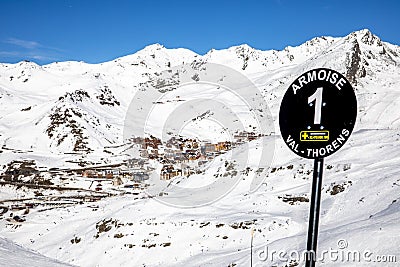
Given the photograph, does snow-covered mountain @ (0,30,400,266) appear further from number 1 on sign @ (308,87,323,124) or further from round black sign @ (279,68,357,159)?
number 1 on sign @ (308,87,323,124)

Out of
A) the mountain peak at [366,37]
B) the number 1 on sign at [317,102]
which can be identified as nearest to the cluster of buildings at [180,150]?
the number 1 on sign at [317,102]

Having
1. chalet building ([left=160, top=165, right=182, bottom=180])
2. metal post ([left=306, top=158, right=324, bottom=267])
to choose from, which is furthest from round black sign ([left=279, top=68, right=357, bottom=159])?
chalet building ([left=160, top=165, right=182, bottom=180])

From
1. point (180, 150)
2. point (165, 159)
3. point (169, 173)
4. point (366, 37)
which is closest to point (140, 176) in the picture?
point (165, 159)

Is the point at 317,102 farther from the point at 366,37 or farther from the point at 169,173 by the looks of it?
the point at 366,37

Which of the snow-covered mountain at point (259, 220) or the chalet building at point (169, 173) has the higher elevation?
the chalet building at point (169, 173)

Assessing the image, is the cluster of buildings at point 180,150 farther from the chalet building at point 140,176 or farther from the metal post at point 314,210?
the metal post at point 314,210

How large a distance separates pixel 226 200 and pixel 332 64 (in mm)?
80110

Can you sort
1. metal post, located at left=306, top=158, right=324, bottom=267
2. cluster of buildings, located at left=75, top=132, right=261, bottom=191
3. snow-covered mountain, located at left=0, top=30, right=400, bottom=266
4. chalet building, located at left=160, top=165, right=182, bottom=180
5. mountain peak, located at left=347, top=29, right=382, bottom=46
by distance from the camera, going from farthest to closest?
1. mountain peak, located at left=347, top=29, right=382, bottom=46
2. cluster of buildings, located at left=75, top=132, right=261, bottom=191
3. chalet building, located at left=160, top=165, right=182, bottom=180
4. snow-covered mountain, located at left=0, top=30, right=400, bottom=266
5. metal post, located at left=306, top=158, right=324, bottom=267

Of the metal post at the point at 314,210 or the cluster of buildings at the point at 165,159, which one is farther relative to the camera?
the cluster of buildings at the point at 165,159

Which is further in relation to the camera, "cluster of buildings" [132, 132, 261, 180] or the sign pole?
"cluster of buildings" [132, 132, 261, 180]

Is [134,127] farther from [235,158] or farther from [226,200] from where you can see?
[226,200]

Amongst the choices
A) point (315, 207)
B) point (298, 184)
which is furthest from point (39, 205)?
point (315, 207)

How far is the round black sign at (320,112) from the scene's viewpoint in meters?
3.79

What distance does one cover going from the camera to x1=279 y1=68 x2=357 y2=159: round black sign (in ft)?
12.5
